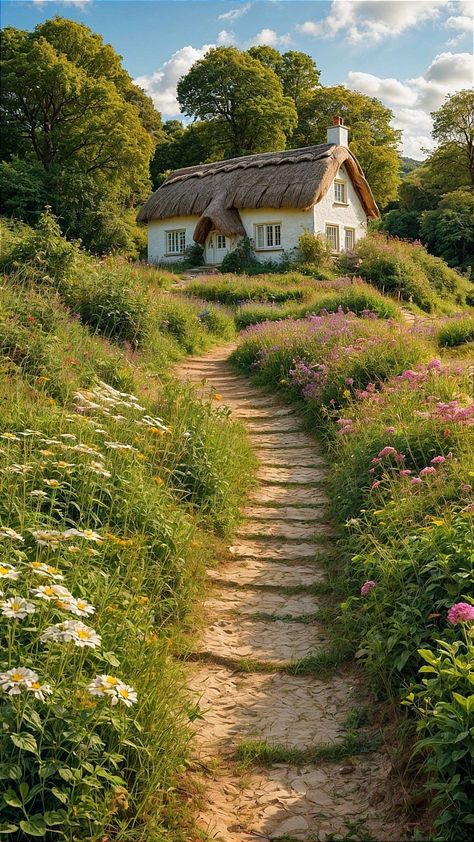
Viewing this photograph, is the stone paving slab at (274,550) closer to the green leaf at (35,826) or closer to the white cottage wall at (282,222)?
the green leaf at (35,826)

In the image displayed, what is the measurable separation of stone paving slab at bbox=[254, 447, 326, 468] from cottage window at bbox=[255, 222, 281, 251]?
2122 centimetres

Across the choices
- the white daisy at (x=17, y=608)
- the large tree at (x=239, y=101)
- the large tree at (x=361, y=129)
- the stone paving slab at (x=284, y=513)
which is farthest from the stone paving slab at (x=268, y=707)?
the large tree at (x=361, y=129)

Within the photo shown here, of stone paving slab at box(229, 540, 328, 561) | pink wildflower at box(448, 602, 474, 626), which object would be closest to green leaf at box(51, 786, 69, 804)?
pink wildflower at box(448, 602, 474, 626)

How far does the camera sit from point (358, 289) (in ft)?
51.0

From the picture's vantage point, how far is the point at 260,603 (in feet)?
18.6

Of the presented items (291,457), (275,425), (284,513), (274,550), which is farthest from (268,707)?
(275,425)

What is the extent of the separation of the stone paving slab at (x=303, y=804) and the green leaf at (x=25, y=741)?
3.27 feet

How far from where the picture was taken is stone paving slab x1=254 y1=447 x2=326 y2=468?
8323 mm

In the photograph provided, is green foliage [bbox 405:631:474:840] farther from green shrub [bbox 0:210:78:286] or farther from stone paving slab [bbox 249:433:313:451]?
green shrub [bbox 0:210:78:286]

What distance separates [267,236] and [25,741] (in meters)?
27.7

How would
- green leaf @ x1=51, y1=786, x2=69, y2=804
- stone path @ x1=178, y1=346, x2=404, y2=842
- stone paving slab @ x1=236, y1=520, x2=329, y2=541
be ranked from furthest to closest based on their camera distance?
stone paving slab @ x1=236, y1=520, x2=329, y2=541
stone path @ x1=178, y1=346, x2=404, y2=842
green leaf @ x1=51, y1=786, x2=69, y2=804

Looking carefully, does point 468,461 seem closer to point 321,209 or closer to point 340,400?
point 340,400

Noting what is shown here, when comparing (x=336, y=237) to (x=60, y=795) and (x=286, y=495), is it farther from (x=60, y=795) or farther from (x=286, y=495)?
(x=60, y=795)

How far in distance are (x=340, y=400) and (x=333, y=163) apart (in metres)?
21.3
